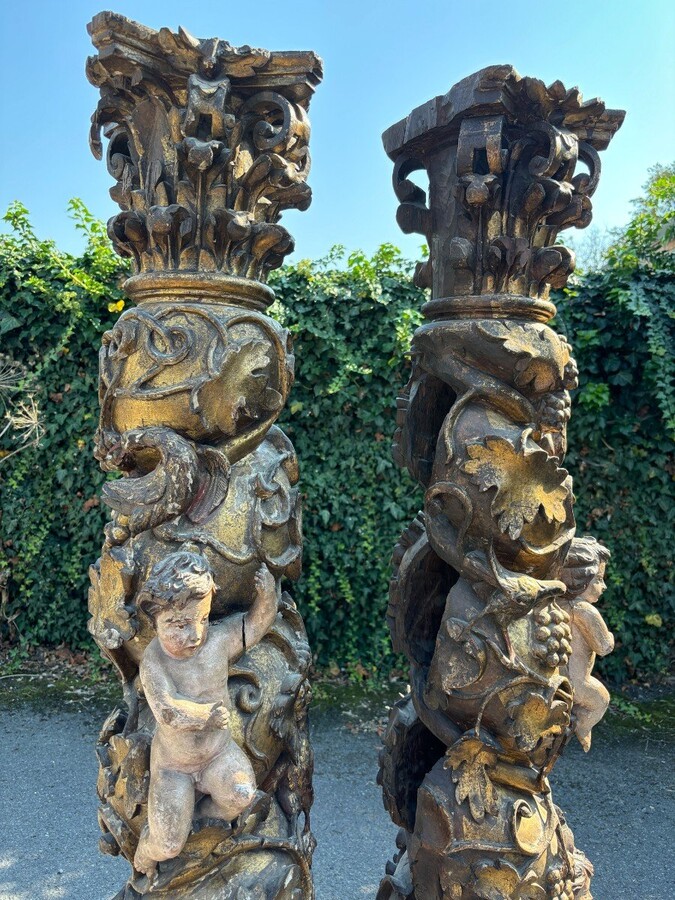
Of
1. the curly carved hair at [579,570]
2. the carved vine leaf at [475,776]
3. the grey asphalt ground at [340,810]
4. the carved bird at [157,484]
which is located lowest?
the grey asphalt ground at [340,810]

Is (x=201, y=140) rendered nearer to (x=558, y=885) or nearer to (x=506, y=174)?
(x=506, y=174)

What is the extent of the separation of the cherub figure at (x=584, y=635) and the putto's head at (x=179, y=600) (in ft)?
2.91

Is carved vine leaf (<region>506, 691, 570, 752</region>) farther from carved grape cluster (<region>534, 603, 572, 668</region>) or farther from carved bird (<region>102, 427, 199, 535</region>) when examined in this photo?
carved bird (<region>102, 427, 199, 535</region>)

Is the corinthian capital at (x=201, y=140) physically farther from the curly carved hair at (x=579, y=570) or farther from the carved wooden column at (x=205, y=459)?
the curly carved hair at (x=579, y=570)

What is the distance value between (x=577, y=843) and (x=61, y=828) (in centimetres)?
252

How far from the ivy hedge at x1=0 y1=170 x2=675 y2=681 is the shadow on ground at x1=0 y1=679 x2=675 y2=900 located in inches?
23.4

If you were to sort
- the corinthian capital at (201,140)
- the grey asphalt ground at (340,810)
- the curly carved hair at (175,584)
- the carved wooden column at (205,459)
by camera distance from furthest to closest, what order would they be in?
the grey asphalt ground at (340,810) < the corinthian capital at (201,140) < the carved wooden column at (205,459) < the curly carved hair at (175,584)

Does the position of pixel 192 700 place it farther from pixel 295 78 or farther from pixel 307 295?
pixel 307 295

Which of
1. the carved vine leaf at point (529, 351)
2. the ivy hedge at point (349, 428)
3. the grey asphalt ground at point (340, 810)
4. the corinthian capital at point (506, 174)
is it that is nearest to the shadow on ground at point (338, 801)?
the grey asphalt ground at point (340, 810)

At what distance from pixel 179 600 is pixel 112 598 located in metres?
0.29

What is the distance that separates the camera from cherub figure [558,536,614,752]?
1.72m

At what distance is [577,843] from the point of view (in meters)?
3.48

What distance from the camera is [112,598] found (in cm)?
150

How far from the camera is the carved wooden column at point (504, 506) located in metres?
1.59
